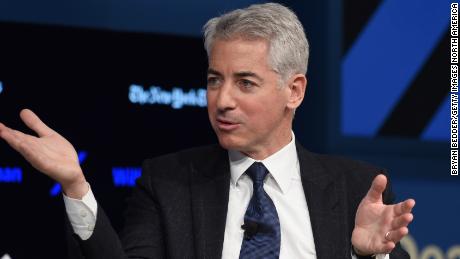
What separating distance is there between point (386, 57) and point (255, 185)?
6.06 ft

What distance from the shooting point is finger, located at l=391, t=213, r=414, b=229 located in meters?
2.59

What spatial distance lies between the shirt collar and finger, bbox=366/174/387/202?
1.05 feet

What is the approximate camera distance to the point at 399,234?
2627 millimetres

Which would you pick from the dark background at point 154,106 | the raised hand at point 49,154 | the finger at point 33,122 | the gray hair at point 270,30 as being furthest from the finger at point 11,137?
the dark background at point 154,106

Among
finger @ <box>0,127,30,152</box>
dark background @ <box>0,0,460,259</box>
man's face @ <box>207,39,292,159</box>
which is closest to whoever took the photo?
finger @ <box>0,127,30,152</box>

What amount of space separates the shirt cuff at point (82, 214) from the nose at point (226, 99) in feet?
1.59

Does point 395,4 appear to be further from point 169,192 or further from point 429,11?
point 169,192

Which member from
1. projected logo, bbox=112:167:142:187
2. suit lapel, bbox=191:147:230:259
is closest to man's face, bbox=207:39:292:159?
suit lapel, bbox=191:147:230:259

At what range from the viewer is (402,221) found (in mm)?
2617

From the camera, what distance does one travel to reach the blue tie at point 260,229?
279 centimetres

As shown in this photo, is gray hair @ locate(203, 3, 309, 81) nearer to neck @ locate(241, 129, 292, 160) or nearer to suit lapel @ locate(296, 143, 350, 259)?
neck @ locate(241, 129, 292, 160)

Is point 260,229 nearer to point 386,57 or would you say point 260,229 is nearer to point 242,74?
point 242,74

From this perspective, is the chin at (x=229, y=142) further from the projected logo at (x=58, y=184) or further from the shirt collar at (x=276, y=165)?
the projected logo at (x=58, y=184)

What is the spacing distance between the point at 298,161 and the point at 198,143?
1.13 meters
